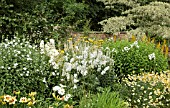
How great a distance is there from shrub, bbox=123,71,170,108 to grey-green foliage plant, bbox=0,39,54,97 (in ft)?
3.66

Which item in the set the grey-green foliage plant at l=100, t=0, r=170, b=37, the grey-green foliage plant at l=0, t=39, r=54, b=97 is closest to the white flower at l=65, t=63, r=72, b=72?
the grey-green foliage plant at l=0, t=39, r=54, b=97

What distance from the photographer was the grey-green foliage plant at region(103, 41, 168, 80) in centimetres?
661

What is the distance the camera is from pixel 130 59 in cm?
662

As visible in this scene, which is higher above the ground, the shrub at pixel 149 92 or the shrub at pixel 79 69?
the shrub at pixel 79 69

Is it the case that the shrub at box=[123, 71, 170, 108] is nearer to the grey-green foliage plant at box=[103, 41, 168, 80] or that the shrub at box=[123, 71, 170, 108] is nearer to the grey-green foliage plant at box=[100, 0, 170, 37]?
the grey-green foliage plant at box=[103, 41, 168, 80]

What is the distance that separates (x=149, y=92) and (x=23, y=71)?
1.65m

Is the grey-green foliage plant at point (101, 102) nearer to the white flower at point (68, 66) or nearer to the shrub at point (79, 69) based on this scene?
the shrub at point (79, 69)

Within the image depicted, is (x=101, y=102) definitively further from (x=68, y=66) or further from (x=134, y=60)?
(x=134, y=60)

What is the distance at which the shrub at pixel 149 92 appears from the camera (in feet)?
16.9

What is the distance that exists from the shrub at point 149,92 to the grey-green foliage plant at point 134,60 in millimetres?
963

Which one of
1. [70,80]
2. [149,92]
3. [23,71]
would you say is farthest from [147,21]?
[23,71]

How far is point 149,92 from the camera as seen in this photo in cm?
526

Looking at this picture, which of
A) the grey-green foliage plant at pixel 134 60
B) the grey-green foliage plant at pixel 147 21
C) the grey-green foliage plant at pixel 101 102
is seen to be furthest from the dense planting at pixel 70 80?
the grey-green foliage plant at pixel 147 21

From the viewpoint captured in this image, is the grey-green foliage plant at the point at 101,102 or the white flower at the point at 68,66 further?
the white flower at the point at 68,66
